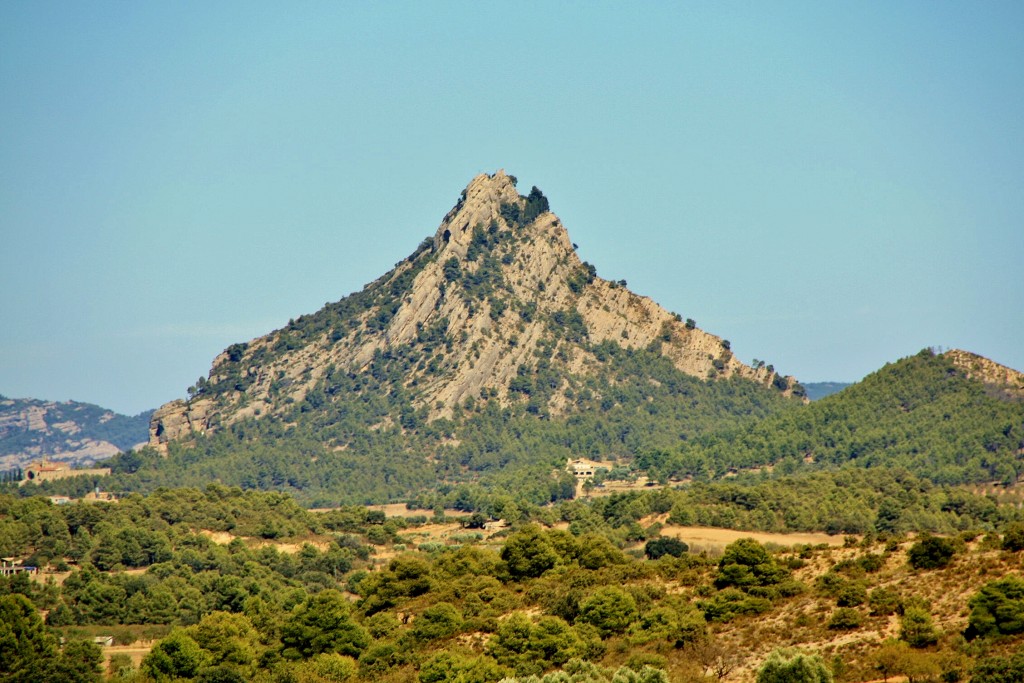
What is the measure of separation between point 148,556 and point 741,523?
167 feet

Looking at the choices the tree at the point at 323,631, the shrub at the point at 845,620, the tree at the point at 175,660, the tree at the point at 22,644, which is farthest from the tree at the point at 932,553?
the tree at the point at 22,644

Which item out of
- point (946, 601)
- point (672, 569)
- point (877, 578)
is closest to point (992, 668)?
point (946, 601)

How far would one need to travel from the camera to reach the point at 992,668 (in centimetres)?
5962

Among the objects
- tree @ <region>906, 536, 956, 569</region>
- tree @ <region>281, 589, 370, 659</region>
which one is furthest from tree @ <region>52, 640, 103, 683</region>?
tree @ <region>906, 536, 956, 569</region>

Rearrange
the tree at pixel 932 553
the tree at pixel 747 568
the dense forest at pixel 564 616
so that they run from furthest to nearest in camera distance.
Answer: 1. the tree at pixel 747 568
2. the tree at pixel 932 553
3. the dense forest at pixel 564 616

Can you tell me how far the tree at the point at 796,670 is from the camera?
62344 mm

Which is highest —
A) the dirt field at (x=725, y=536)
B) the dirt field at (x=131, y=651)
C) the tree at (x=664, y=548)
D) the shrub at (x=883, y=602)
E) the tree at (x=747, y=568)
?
the dirt field at (x=725, y=536)

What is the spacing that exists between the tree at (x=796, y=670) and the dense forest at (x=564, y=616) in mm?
140

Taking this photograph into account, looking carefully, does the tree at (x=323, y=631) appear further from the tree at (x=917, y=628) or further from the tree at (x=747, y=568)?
the tree at (x=917, y=628)

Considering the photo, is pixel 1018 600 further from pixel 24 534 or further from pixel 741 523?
pixel 24 534

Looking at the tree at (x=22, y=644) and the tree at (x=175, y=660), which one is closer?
the tree at (x=175, y=660)

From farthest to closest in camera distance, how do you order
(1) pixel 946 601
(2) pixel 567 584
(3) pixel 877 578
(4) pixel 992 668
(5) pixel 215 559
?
(5) pixel 215 559
(2) pixel 567 584
(3) pixel 877 578
(1) pixel 946 601
(4) pixel 992 668

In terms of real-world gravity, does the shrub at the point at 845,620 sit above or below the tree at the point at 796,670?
above

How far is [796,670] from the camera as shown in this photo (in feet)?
206
